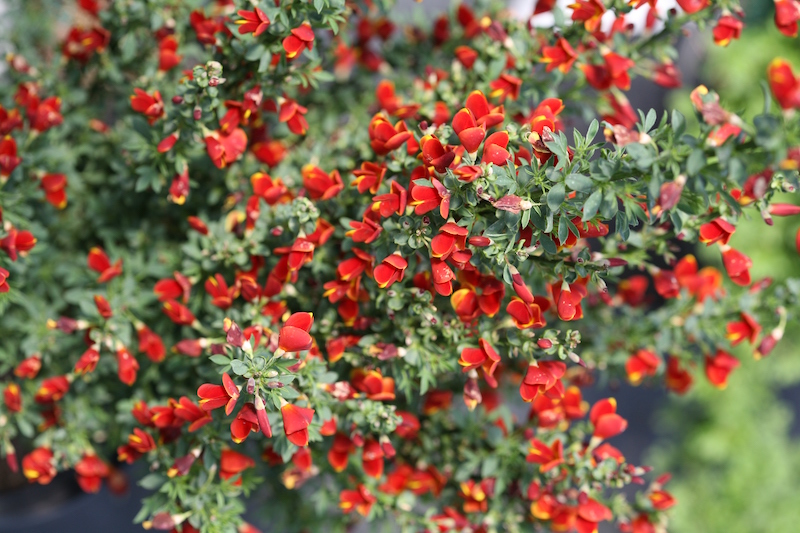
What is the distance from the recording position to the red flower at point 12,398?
2.33ft

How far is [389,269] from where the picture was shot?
0.55 m

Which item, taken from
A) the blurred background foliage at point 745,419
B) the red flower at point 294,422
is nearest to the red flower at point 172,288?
the red flower at point 294,422

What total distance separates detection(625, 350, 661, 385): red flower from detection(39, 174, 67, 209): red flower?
26.6 inches

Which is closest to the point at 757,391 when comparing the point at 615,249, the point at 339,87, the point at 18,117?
the point at 615,249

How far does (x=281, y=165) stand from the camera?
76 centimetres

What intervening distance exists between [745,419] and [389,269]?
4.48 feet

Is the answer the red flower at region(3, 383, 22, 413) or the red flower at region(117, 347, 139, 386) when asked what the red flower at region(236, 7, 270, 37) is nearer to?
the red flower at region(117, 347, 139, 386)

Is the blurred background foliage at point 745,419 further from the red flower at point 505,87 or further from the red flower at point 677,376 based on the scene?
the red flower at point 505,87

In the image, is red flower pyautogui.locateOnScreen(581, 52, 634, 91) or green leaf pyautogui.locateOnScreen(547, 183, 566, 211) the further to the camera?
red flower pyautogui.locateOnScreen(581, 52, 634, 91)

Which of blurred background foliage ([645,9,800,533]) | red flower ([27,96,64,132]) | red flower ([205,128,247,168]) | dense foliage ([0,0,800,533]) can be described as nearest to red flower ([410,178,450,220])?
dense foliage ([0,0,800,533])

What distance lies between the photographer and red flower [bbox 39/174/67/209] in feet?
2.35

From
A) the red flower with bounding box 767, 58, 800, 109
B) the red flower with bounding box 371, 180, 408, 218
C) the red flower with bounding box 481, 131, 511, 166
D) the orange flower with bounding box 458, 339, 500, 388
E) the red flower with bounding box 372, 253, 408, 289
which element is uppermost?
the red flower with bounding box 767, 58, 800, 109

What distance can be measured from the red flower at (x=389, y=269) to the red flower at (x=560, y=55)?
0.92ft

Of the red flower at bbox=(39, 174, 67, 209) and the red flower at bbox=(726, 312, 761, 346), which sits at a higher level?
the red flower at bbox=(39, 174, 67, 209)
